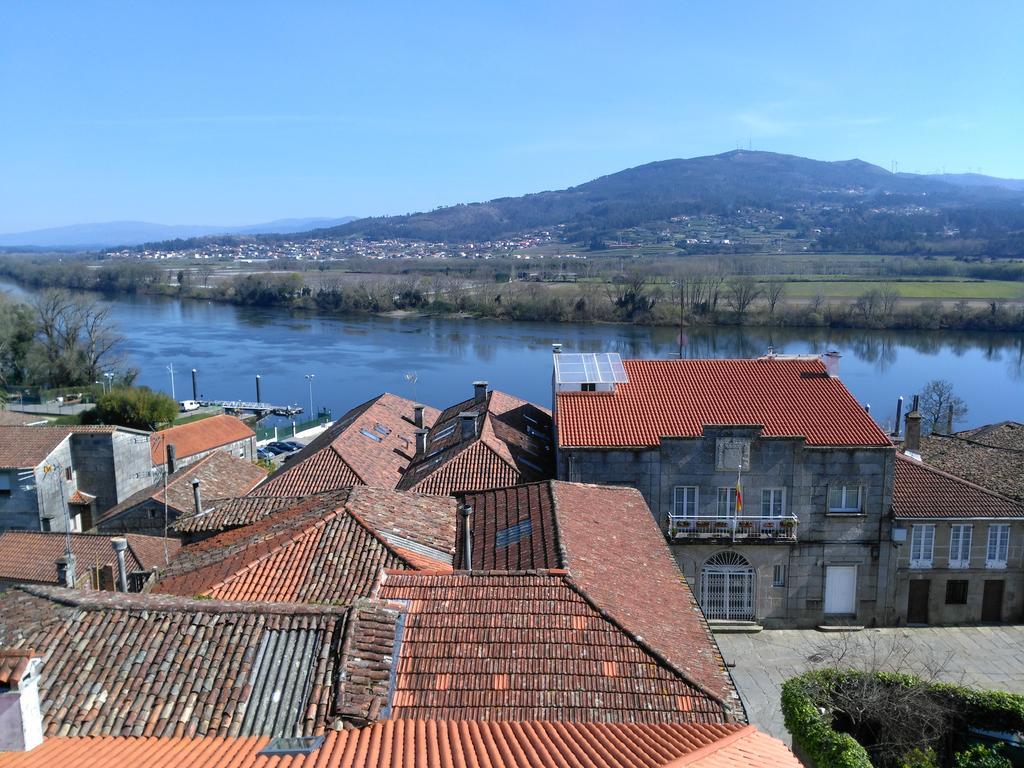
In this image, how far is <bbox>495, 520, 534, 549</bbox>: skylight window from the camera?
9242 mm

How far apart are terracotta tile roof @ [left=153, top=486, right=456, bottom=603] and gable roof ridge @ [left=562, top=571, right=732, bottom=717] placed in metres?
1.71

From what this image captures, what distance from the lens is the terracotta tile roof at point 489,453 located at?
45.7 ft

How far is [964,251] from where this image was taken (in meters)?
132

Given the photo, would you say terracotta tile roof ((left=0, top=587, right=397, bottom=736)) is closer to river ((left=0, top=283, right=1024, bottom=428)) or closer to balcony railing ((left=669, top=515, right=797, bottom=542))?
balcony railing ((left=669, top=515, right=797, bottom=542))

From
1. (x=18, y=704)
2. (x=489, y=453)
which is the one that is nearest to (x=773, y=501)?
(x=489, y=453)

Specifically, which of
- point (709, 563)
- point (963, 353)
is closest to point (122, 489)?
point (709, 563)

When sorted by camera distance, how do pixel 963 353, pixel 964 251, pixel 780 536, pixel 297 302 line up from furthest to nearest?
pixel 964 251 < pixel 297 302 < pixel 963 353 < pixel 780 536

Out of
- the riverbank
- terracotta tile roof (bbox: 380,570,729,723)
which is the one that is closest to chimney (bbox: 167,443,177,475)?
terracotta tile roof (bbox: 380,570,729,723)

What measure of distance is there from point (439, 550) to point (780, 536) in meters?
6.97

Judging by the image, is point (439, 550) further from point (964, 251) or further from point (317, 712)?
point (964, 251)

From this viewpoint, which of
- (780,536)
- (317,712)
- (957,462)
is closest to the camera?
(317,712)

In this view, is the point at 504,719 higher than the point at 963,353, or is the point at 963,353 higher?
the point at 504,719

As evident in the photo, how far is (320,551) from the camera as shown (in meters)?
8.42

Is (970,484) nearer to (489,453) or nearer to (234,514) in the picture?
(489,453)
